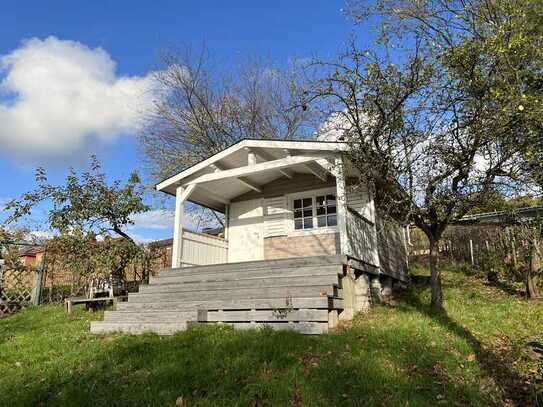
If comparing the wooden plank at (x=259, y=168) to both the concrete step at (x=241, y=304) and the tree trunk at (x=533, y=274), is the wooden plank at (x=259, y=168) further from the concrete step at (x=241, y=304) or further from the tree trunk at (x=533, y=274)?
the tree trunk at (x=533, y=274)

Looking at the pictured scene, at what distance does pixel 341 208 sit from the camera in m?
8.49

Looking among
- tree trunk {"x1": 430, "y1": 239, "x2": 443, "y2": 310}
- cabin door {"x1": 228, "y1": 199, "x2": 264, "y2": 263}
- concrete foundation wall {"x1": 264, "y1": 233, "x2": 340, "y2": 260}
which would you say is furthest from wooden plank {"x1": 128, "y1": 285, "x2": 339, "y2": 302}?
cabin door {"x1": 228, "y1": 199, "x2": 264, "y2": 263}

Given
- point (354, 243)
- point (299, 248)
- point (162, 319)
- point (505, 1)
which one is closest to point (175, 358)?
point (162, 319)

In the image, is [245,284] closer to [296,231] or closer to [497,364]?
[296,231]

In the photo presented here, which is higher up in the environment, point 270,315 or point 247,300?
point 247,300

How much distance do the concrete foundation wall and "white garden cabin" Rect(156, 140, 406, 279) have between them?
0.03m

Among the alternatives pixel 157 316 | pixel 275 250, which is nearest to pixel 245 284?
pixel 157 316

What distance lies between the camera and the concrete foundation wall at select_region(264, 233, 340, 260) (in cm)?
1042

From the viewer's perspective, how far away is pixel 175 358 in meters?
5.23

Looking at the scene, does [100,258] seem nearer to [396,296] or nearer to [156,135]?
[396,296]

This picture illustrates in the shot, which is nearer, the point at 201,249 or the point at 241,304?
the point at 241,304

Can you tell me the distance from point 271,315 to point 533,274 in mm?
6559

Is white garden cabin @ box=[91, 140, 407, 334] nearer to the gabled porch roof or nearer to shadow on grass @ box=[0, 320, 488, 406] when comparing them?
the gabled porch roof

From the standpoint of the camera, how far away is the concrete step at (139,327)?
6.79 m
